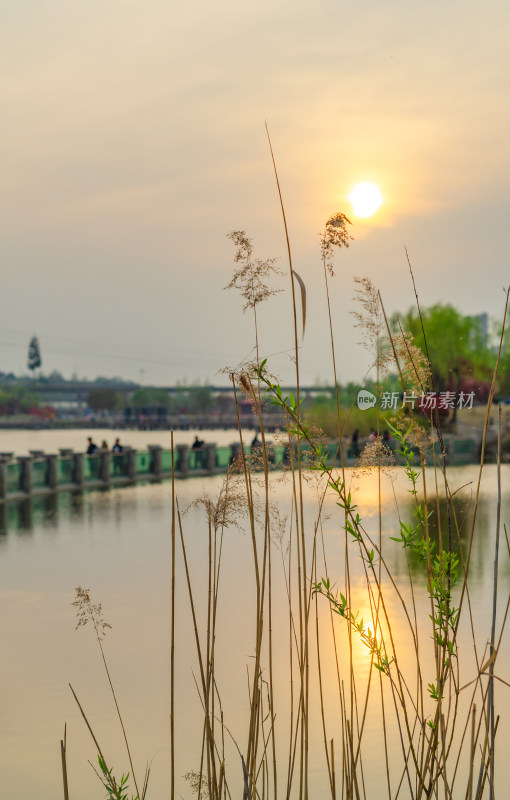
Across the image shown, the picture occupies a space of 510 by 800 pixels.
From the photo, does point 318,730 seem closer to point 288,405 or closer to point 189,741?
point 189,741

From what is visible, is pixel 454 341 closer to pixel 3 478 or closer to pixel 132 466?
pixel 132 466

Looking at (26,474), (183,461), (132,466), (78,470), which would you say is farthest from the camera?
(183,461)

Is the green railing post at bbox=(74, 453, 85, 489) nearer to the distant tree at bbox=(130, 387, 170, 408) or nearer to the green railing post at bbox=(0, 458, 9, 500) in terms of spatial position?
the green railing post at bbox=(0, 458, 9, 500)

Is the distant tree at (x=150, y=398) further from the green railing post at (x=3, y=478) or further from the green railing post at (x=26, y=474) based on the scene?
the green railing post at (x=3, y=478)

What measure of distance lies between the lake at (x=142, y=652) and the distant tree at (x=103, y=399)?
384 ft

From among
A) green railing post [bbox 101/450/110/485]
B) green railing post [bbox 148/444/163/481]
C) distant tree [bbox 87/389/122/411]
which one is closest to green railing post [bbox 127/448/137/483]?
green railing post [bbox 101/450/110/485]

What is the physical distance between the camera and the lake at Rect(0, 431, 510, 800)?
236 inches

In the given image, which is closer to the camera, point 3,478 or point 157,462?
point 3,478

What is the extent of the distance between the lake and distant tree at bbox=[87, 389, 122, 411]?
11691 cm

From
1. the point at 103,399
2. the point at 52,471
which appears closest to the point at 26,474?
the point at 52,471

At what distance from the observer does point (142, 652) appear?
8625 millimetres

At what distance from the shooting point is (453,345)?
1139 inches

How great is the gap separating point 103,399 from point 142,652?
125m

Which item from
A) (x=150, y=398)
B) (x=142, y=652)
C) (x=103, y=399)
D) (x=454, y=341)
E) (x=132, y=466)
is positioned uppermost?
(x=103, y=399)
